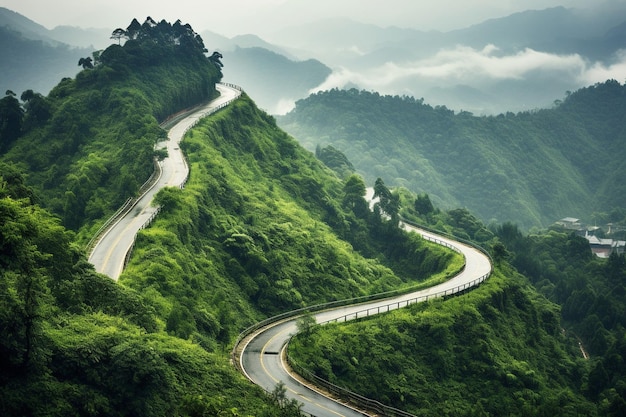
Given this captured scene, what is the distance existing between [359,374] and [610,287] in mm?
92724

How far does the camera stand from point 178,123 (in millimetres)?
116562

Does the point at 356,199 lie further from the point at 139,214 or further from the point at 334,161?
the point at 334,161

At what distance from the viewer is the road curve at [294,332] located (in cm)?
4844

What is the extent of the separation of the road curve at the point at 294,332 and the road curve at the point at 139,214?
13.7 meters

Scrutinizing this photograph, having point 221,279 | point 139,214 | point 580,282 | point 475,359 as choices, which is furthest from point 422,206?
point 139,214

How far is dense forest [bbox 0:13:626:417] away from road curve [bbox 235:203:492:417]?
6.26 feet

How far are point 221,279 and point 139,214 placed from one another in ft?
40.4

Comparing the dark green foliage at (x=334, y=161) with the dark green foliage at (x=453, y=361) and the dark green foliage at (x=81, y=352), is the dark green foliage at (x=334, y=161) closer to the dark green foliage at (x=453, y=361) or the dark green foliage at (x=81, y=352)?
the dark green foliage at (x=453, y=361)

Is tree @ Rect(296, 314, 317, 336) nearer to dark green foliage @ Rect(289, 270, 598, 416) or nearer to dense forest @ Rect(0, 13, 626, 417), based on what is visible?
dark green foliage @ Rect(289, 270, 598, 416)

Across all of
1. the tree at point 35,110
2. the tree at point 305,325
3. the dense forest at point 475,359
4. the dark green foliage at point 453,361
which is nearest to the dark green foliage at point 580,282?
the dense forest at point 475,359

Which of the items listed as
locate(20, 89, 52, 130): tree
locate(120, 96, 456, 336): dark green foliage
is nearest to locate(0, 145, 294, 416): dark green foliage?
locate(120, 96, 456, 336): dark green foliage

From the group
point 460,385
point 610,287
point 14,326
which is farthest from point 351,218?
point 14,326

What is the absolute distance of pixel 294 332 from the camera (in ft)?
206

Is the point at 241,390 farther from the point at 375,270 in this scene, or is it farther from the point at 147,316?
the point at 375,270
